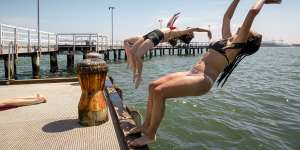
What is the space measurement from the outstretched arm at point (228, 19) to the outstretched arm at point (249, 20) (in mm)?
352

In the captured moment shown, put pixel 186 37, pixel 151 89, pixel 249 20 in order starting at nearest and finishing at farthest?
pixel 249 20 → pixel 151 89 → pixel 186 37

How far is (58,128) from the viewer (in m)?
4.24

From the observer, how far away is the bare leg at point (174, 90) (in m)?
3.50

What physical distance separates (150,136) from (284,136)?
4.94m

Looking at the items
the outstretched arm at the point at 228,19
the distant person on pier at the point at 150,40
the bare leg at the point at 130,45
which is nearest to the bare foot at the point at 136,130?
the distant person on pier at the point at 150,40

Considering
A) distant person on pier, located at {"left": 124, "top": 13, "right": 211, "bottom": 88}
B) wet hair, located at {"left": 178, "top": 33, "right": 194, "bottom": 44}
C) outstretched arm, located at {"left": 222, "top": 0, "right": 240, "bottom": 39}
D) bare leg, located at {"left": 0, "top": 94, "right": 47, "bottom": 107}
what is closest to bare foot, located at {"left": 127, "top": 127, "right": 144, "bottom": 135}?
distant person on pier, located at {"left": 124, "top": 13, "right": 211, "bottom": 88}

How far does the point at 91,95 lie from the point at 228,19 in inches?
80.7

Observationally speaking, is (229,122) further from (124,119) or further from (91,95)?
(91,95)

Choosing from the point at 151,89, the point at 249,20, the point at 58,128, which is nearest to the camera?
the point at 249,20

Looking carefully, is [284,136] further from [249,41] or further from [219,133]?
[249,41]

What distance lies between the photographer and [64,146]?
141 inches

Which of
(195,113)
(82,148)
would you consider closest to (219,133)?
(195,113)

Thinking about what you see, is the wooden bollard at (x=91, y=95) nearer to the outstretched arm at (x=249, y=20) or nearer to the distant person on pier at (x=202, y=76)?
the distant person on pier at (x=202, y=76)

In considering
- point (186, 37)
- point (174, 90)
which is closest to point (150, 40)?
point (186, 37)
